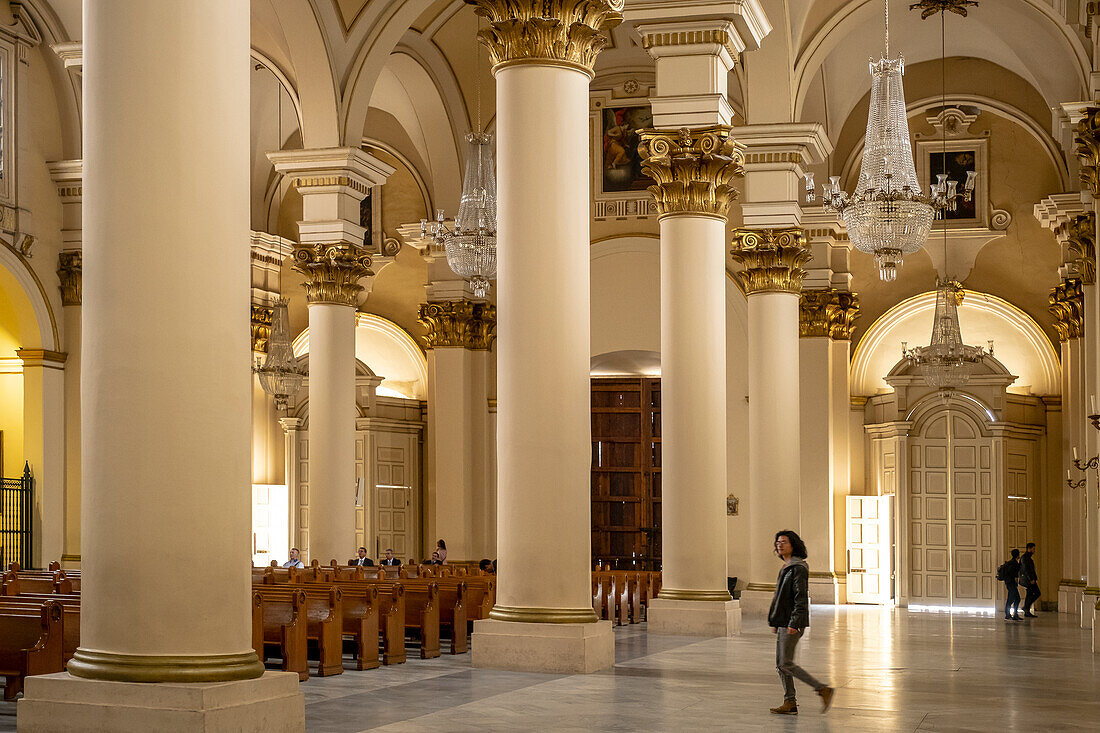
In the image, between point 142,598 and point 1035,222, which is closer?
point 142,598

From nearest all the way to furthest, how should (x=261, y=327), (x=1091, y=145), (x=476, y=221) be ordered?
(x=1091, y=145) → (x=476, y=221) → (x=261, y=327)

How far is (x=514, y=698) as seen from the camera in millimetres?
7523

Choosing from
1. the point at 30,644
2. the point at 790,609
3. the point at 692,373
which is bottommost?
the point at 30,644

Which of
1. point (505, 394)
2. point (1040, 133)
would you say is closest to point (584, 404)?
point (505, 394)

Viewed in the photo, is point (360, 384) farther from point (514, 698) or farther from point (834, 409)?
point (514, 698)

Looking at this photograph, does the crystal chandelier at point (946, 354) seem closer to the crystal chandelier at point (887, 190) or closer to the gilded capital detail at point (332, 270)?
the crystal chandelier at point (887, 190)

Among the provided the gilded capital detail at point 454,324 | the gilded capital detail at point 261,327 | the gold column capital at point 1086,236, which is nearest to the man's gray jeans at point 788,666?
the gold column capital at point 1086,236

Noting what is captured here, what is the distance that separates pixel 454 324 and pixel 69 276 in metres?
6.00

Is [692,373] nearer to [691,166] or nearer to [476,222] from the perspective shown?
[691,166]

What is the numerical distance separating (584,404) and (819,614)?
1011 cm

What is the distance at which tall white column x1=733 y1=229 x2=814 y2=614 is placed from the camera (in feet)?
52.3

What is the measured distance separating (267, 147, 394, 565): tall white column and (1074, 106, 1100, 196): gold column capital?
8.06m

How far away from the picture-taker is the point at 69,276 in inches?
751

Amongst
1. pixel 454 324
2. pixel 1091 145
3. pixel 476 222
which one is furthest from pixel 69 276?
pixel 1091 145
